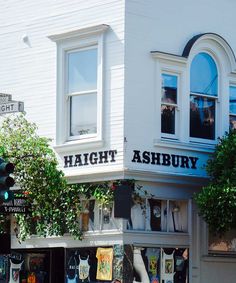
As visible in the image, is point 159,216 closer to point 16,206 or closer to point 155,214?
point 155,214

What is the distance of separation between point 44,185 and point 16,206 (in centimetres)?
107

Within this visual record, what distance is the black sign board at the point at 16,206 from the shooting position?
19047 millimetres

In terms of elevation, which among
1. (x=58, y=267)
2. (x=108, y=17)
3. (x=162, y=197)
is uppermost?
(x=108, y=17)

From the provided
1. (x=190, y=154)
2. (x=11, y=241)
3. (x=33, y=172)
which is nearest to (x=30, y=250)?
(x=11, y=241)

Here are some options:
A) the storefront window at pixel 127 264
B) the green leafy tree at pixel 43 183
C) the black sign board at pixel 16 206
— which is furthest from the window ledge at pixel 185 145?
the black sign board at pixel 16 206

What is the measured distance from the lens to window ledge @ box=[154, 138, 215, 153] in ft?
66.2

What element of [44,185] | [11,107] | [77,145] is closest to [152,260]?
[44,185]

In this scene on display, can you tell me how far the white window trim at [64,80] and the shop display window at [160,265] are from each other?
244 centimetres

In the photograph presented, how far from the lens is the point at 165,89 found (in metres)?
20.6

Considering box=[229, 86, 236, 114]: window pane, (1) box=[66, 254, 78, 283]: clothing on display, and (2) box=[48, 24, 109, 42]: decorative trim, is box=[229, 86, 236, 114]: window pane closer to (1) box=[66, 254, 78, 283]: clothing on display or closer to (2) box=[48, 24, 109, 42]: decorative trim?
(2) box=[48, 24, 109, 42]: decorative trim

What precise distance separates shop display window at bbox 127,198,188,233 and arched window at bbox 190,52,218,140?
5.34ft

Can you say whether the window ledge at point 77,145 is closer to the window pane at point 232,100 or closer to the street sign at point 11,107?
the street sign at point 11,107

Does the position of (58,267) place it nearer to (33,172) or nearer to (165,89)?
(33,172)

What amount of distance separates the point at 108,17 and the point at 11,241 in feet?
18.0
